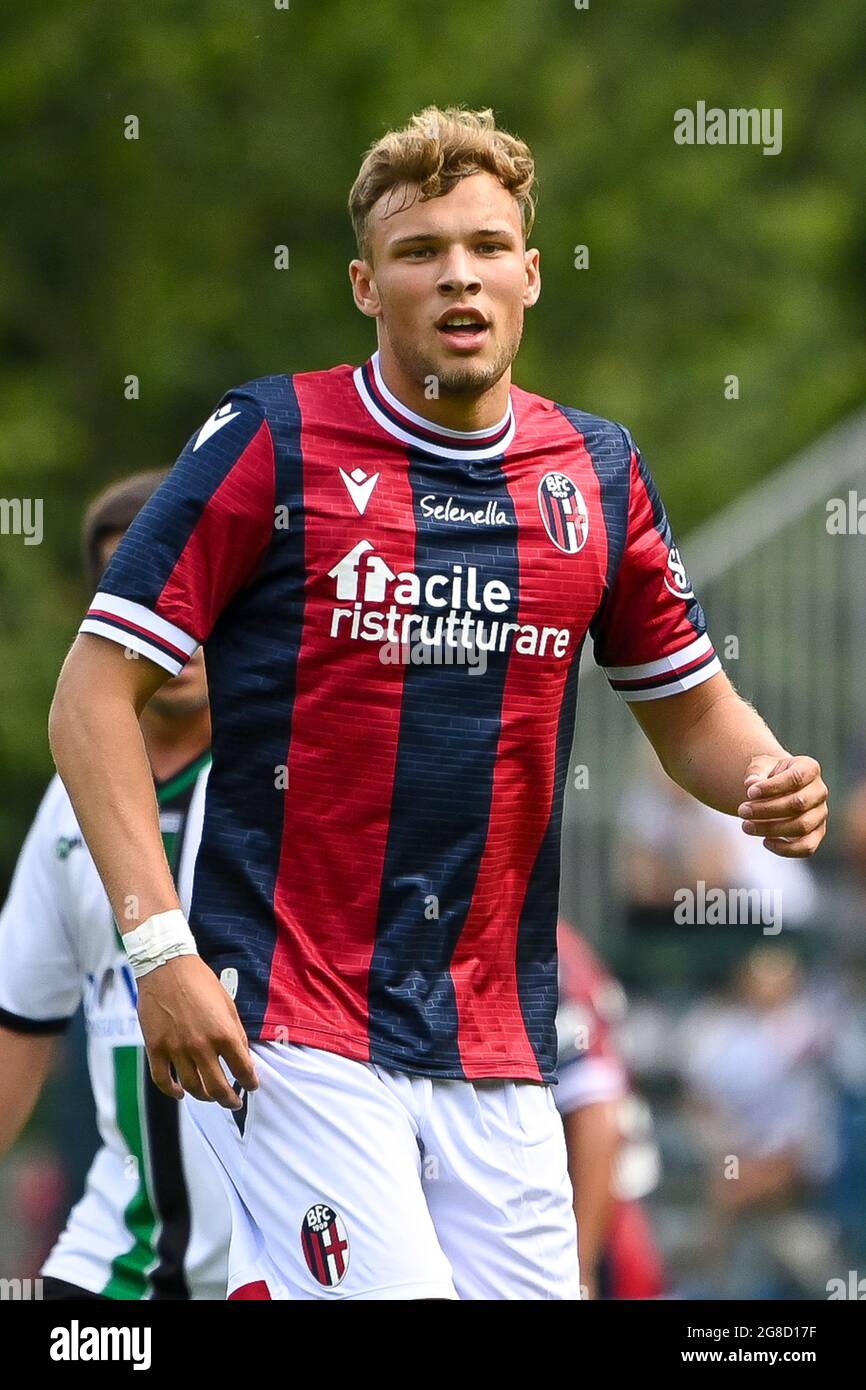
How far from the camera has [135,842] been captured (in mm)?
3889

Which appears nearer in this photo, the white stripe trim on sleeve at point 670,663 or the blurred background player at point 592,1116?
the white stripe trim on sleeve at point 670,663

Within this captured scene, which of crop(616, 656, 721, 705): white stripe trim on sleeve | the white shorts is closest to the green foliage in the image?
crop(616, 656, 721, 705): white stripe trim on sleeve

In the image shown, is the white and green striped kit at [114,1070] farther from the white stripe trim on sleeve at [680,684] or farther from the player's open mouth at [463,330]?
the player's open mouth at [463,330]

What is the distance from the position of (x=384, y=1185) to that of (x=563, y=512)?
1325mm

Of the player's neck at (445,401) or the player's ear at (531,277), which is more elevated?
the player's ear at (531,277)

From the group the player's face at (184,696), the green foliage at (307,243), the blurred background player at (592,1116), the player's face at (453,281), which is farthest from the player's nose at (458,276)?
the green foliage at (307,243)

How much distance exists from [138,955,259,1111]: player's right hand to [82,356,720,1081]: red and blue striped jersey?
22 cm

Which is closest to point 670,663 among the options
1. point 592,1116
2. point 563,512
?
point 563,512

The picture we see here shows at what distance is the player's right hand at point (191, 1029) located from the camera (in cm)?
379

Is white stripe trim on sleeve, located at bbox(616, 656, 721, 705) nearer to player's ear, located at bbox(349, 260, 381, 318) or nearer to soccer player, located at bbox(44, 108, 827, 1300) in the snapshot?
soccer player, located at bbox(44, 108, 827, 1300)

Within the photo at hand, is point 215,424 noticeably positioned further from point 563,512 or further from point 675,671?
point 675,671

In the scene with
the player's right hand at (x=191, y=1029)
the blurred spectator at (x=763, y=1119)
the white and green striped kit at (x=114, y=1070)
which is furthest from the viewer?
the blurred spectator at (x=763, y=1119)

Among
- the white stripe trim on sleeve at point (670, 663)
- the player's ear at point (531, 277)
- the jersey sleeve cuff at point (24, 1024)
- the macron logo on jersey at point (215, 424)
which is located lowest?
the jersey sleeve cuff at point (24, 1024)
